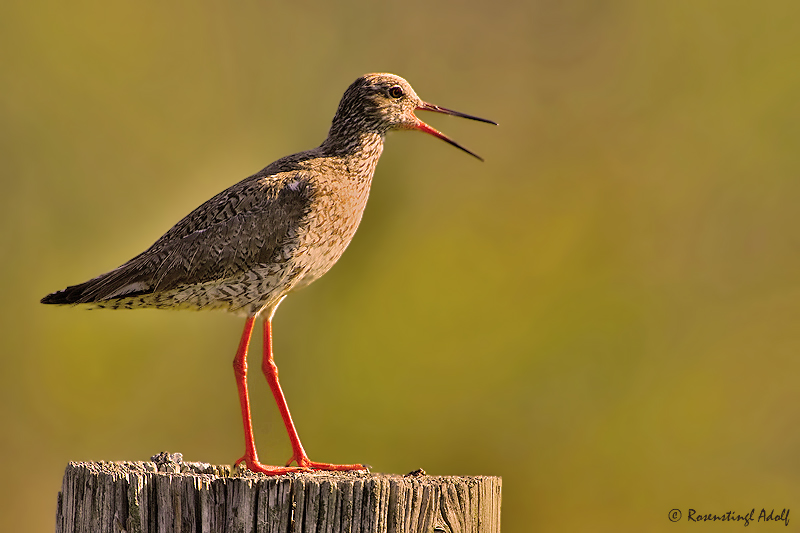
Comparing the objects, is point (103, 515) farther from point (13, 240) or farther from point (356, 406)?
point (13, 240)

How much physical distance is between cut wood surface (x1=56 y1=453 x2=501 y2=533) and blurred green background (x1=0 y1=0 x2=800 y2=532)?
6804mm

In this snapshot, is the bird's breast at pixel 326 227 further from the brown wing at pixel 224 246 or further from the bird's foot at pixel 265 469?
the bird's foot at pixel 265 469

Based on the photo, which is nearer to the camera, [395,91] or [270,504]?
[270,504]

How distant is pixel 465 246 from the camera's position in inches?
735

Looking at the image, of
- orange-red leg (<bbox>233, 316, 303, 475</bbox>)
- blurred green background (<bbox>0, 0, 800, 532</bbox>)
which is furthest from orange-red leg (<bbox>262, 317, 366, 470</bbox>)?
blurred green background (<bbox>0, 0, 800, 532</bbox>)

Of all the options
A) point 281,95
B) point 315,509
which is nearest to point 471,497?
point 315,509

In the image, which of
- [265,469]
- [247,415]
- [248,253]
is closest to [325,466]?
[265,469]

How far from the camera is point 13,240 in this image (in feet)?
54.9

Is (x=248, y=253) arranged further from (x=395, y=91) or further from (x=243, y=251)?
(x=395, y=91)

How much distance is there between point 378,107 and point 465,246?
10.7m

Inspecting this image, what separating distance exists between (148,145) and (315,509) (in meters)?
15.8

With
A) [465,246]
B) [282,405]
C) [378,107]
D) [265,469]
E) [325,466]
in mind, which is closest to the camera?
[265,469]

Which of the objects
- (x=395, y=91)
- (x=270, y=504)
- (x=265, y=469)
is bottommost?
(x=265, y=469)

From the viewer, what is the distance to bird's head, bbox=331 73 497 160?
26.9 feet
